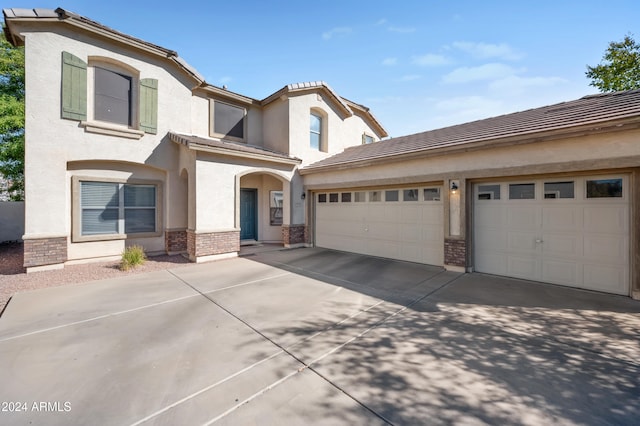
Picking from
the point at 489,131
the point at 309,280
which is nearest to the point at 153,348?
the point at 309,280

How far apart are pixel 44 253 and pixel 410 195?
11398 millimetres

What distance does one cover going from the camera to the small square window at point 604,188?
222 inches

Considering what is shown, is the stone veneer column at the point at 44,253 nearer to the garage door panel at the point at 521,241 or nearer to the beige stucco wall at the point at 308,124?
the beige stucco wall at the point at 308,124

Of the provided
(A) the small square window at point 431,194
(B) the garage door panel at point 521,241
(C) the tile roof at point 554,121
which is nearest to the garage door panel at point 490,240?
(B) the garage door panel at point 521,241

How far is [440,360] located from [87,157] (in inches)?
433

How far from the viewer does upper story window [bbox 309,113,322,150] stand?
13438 millimetres

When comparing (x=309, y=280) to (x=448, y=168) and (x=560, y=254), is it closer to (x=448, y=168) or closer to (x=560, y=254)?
(x=448, y=168)

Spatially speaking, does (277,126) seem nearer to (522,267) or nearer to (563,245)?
(522,267)

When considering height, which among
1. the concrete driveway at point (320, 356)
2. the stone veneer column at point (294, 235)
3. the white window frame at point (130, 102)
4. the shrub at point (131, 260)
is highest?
the white window frame at point (130, 102)

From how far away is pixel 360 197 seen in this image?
1035 cm

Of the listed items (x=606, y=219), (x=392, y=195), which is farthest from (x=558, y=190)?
(x=392, y=195)

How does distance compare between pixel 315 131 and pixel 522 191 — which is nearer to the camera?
pixel 522 191

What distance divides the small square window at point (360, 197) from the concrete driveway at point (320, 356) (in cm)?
464

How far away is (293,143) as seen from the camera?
12273mm
